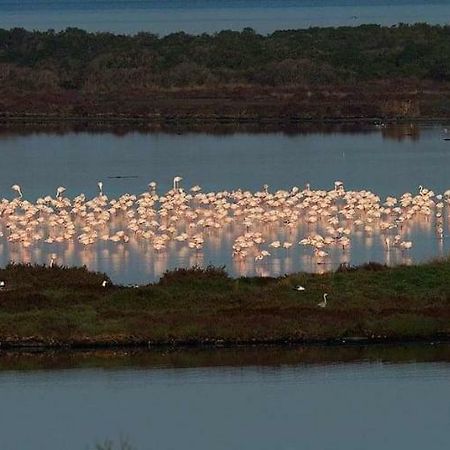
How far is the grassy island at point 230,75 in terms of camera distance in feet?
239

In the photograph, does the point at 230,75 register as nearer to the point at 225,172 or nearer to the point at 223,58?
the point at 223,58

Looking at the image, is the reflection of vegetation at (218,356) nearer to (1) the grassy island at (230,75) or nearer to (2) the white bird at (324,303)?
(2) the white bird at (324,303)

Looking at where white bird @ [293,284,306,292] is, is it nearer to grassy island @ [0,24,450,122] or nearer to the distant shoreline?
the distant shoreline

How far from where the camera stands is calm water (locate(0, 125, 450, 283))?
3406 cm

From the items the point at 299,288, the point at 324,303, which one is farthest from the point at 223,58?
the point at 324,303

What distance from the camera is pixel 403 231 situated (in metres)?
38.2

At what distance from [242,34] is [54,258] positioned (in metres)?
74.2

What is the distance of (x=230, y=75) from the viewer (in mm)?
87562

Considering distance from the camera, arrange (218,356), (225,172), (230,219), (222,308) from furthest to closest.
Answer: (225,172), (230,219), (222,308), (218,356)

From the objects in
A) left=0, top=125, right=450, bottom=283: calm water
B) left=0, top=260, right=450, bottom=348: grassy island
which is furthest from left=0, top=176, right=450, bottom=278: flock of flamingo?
left=0, top=260, right=450, bottom=348: grassy island

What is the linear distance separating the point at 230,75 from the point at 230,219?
49319mm

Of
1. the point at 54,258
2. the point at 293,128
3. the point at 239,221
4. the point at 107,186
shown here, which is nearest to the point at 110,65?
the point at 293,128

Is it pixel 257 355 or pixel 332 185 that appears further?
pixel 332 185

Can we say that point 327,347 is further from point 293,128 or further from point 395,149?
point 293,128
